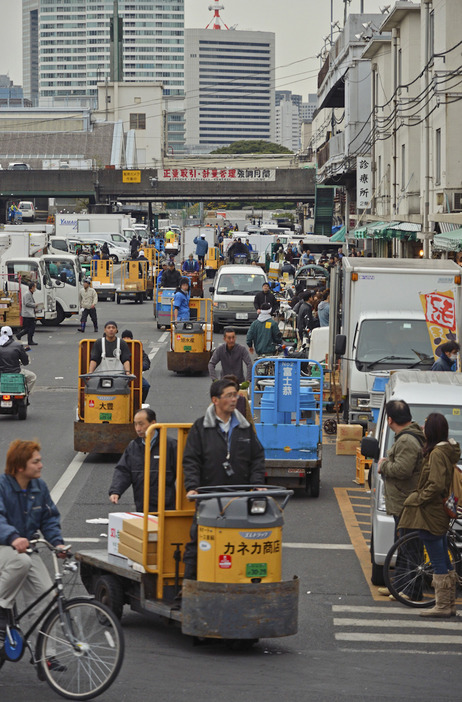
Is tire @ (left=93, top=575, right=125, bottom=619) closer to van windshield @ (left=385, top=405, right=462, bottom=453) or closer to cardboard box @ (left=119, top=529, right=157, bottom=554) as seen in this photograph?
cardboard box @ (left=119, top=529, right=157, bottom=554)

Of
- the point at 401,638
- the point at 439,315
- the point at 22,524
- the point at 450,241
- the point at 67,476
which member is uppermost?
the point at 450,241

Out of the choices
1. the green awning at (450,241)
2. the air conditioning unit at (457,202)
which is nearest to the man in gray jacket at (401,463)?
the green awning at (450,241)

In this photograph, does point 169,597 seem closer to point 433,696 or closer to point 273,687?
point 273,687

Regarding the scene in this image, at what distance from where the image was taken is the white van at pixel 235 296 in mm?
36344

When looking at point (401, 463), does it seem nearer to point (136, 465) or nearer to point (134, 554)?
point (136, 465)

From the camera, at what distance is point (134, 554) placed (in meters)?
9.02

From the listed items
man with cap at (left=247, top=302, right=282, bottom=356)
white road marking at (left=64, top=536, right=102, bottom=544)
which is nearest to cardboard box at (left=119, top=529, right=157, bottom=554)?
white road marking at (left=64, top=536, right=102, bottom=544)

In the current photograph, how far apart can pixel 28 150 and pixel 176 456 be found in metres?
139

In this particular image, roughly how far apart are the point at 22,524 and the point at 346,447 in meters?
10.7

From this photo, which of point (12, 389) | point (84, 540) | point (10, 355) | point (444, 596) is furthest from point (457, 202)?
point (444, 596)

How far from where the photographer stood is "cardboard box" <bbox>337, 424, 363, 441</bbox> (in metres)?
18.0

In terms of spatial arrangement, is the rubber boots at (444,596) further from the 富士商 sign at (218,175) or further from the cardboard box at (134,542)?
the 富士商 sign at (218,175)

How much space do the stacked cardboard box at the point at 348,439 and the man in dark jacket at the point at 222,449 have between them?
9248 mm

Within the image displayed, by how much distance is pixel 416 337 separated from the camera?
19.5 m
